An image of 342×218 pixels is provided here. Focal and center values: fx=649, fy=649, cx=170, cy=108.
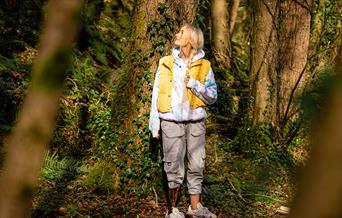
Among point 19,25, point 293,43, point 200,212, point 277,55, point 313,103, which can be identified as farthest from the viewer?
point 19,25

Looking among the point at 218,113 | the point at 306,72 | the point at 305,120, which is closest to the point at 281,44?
the point at 306,72

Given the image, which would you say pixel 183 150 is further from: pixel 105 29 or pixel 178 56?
pixel 105 29

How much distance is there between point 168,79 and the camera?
22.8 ft

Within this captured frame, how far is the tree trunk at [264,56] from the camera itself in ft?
35.4

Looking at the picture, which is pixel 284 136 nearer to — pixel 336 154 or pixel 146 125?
pixel 146 125

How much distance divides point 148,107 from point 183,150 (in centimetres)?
85

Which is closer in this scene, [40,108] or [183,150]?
[40,108]

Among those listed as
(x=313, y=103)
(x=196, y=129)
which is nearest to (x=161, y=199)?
(x=196, y=129)

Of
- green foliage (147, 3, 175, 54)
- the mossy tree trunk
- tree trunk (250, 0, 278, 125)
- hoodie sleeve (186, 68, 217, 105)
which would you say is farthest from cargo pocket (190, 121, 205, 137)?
tree trunk (250, 0, 278, 125)

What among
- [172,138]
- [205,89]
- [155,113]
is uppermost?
[205,89]

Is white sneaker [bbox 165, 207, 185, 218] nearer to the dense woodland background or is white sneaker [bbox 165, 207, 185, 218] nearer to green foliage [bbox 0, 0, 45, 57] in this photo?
the dense woodland background

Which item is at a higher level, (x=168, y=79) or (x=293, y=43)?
(x=293, y=43)

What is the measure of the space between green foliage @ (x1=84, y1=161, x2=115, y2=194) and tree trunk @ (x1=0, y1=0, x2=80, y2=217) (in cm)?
517

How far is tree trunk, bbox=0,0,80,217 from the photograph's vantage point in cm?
248
